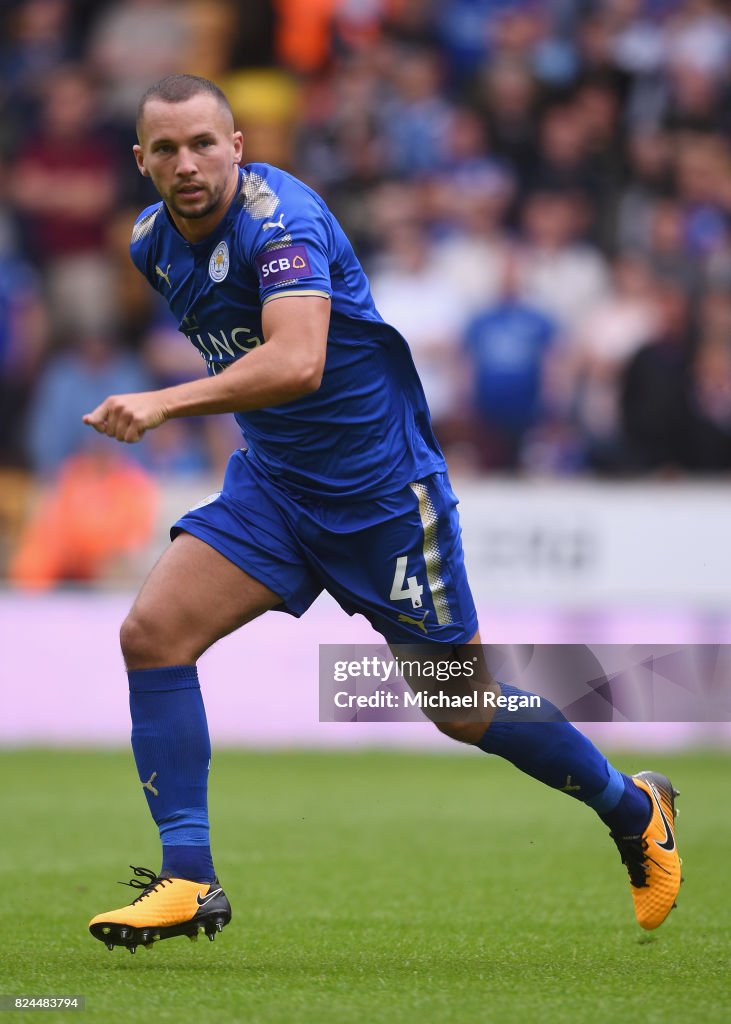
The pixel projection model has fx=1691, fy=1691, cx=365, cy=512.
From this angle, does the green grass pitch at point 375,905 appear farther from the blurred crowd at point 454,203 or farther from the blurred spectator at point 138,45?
the blurred spectator at point 138,45

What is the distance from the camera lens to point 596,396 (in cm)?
1126

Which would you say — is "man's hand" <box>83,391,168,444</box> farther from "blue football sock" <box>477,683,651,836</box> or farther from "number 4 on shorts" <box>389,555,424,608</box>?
"blue football sock" <box>477,683,651,836</box>

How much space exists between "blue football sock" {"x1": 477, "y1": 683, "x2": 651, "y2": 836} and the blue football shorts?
296mm

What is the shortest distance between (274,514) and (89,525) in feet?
21.9

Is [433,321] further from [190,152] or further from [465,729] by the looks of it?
[190,152]

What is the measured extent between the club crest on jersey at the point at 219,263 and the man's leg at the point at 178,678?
0.73m

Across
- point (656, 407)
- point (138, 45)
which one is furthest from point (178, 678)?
point (138, 45)

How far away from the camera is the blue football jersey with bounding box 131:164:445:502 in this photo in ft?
14.4

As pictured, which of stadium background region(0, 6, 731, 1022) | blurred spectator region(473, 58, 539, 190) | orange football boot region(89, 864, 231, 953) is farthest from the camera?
blurred spectator region(473, 58, 539, 190)

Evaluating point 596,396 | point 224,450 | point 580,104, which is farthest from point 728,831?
point 580,104

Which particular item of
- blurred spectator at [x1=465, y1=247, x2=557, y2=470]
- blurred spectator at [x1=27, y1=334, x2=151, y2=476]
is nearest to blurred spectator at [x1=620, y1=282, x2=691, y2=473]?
blurred spectator at [x1=465, y1=247, x2=557, y2=470]

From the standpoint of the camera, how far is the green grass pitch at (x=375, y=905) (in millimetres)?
3832

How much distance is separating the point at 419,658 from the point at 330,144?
8856 mm

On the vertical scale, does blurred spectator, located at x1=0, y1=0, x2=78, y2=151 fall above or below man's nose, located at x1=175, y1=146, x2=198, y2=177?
above
